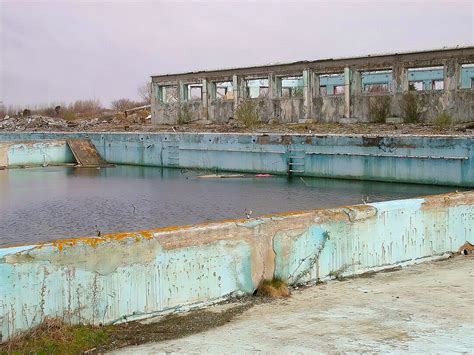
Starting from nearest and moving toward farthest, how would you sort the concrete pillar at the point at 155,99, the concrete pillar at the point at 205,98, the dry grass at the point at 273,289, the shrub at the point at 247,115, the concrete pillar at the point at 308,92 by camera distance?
the dry grass at the point at 273,289 → the shrub at the point at 247,115 → the concrete pillar at the point at 308,92 → the concrete pillar at the point at 205,98 → the concrete pillar at the point at 155,99

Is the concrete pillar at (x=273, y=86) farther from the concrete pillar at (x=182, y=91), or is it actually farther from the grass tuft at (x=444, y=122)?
the grass tuft at (x=444, y=122)

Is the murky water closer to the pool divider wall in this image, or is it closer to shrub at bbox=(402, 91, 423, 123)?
the pool divider wall

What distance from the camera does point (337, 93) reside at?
2930 cm

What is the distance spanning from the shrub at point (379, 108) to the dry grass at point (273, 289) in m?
21.5

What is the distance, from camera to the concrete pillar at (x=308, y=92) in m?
28.4

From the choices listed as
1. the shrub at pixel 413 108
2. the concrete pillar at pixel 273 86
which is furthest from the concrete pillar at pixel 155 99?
the shrub at pixel 413 108

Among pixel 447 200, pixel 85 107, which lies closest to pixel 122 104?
pixel 85 107

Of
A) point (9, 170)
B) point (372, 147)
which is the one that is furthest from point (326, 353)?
point (9, 170)

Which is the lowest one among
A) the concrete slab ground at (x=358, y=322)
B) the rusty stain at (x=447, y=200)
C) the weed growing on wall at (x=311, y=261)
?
the concrete slab ground at (x=358, y=322)

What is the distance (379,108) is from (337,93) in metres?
3.81

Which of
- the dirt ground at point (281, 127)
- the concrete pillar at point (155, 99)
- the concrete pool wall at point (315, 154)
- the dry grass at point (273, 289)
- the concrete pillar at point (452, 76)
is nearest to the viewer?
the dry grass at point (273, 289)

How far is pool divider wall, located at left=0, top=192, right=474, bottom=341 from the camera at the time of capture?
12.7 ft

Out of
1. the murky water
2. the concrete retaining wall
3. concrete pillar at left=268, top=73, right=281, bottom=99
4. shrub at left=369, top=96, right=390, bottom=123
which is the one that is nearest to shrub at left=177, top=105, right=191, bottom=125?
concrete pillar at left=268, top=73, right=281, bottom=99

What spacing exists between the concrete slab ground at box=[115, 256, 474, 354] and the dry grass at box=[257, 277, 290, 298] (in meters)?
0.09
